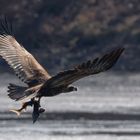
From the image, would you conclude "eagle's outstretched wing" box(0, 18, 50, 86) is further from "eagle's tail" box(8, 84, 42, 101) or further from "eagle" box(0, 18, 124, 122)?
"eagle's tail" box(8, 84, 42, 101)

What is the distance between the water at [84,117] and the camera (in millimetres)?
19875

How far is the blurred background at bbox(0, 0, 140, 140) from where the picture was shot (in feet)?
70.0

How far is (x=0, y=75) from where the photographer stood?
125ft

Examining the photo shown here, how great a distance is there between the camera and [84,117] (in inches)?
941

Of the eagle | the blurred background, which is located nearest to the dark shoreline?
the blurred background

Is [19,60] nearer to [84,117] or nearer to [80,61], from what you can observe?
A: [84,117]

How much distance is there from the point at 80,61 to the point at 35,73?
90.8ft

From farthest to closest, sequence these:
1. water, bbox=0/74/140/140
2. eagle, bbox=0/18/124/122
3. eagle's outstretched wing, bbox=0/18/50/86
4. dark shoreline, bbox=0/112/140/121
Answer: dark shoreline, bbox=0/112/140/121 < water, bbox=0/74/140/140 < eagle's outstretched wing, bbox=0/18/50/86 < eagle, bbox=0/18/124/122

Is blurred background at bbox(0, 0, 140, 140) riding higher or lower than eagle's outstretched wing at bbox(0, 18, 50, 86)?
lower

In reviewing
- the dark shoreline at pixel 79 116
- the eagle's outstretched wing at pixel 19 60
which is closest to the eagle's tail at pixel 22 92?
the eagle's outstretched wing at pixel 19 60

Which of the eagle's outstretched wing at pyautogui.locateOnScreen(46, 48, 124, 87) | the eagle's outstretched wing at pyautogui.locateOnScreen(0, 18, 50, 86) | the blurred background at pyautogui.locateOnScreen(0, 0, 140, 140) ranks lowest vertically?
the blurred background at pyautogui.locateOnScreen(0, 0, 140, 140)

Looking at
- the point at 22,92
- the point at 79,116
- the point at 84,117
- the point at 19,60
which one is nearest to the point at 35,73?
the point at 19,60

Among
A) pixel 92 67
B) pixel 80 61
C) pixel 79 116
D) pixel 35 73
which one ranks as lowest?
pixel 80 61

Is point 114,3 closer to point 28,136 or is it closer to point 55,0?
point 55,0
